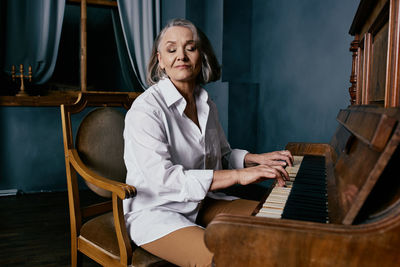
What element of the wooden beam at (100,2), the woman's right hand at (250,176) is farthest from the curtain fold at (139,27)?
the woman's right hand at (250,176)

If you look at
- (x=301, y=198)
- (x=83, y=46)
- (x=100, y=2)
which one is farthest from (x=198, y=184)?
(x=100, y=2)

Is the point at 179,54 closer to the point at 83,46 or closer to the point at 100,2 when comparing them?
the point at 83,46

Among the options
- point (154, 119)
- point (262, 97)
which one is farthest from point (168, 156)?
point (262, 97)

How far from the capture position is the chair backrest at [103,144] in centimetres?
167

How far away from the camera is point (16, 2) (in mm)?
3971

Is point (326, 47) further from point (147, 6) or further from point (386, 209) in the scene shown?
point (386, 209)

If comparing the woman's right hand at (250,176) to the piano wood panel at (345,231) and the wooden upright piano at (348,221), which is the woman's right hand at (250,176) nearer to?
the wooden upright piano at (348,221)

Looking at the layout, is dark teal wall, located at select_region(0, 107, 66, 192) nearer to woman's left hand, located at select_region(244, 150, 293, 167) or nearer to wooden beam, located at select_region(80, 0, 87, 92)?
wooden beam, located at select_region(80, 0, 87, 92)

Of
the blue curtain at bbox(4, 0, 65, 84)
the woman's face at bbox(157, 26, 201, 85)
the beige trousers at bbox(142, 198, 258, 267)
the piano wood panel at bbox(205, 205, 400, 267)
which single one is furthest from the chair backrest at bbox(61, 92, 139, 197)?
the blue curtain at bbox(4, 0, 65, 84)

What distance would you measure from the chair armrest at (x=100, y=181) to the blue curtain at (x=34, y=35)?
2939 millimetres

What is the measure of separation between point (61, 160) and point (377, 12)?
3.81 meters

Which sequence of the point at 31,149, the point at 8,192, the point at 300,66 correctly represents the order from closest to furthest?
the point at 300,66, the point at 8,192, the point at 31,149

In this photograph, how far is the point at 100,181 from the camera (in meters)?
1.42

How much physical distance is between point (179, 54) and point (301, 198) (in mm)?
857
